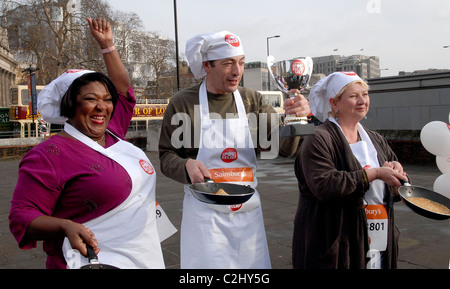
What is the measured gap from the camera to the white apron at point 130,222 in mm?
1994

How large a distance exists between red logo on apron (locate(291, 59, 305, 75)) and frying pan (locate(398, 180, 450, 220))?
908 millimetres

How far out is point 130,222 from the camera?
206 cm

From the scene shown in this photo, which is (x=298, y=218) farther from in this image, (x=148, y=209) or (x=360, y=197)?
(x=148, y=209)

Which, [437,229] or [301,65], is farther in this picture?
[437,229]

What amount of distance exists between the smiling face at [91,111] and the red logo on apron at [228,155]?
0.76 m

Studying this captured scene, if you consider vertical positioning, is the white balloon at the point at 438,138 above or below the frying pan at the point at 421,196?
above

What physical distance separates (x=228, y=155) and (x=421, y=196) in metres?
1.14

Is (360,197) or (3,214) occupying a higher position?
(360,197)

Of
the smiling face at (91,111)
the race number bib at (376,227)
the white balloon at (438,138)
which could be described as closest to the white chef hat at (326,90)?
the race number bib at (376,227)

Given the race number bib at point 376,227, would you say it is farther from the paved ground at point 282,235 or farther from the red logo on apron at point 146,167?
the paved ground at point 282,235

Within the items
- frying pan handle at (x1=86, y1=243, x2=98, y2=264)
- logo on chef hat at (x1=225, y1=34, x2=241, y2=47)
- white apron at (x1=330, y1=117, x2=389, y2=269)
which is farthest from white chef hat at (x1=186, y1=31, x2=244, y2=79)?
frying pan handle at (x1=86, y1=243, x2=98, y2=264)
